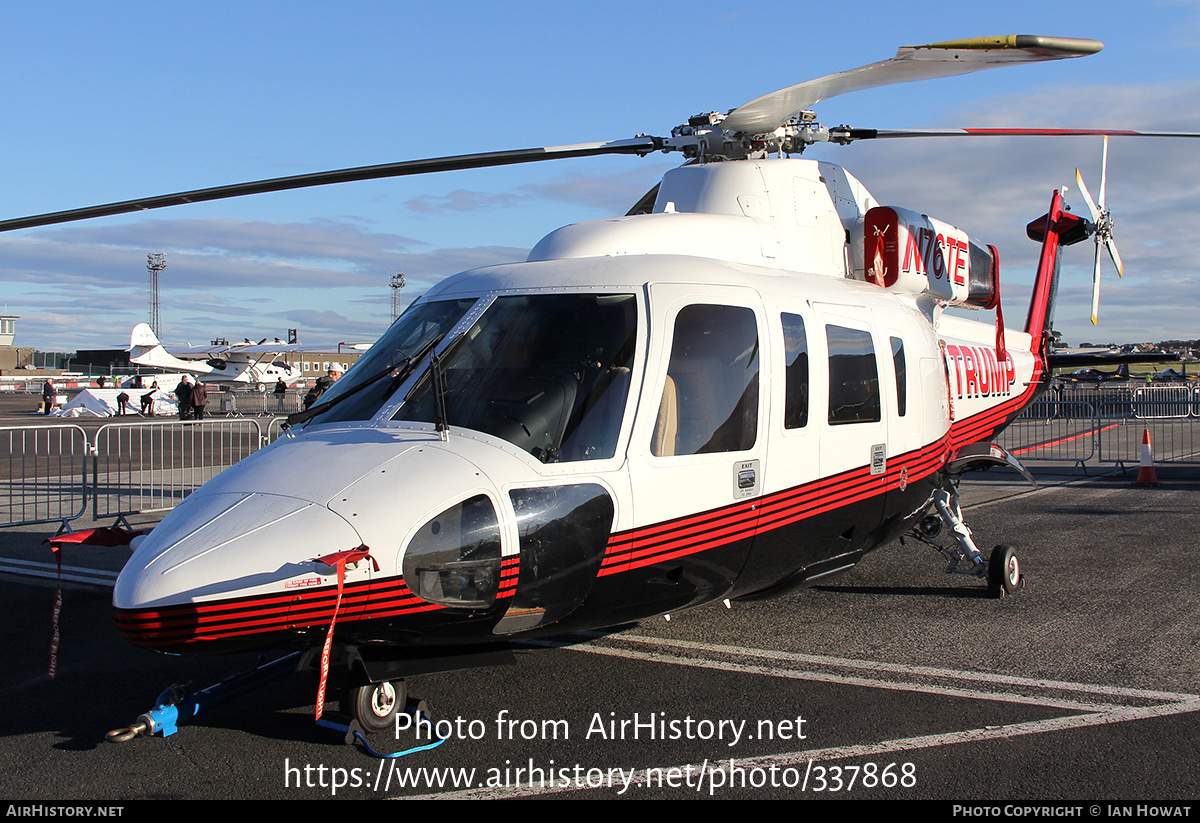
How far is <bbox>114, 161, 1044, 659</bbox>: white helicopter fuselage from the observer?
378 centimetres

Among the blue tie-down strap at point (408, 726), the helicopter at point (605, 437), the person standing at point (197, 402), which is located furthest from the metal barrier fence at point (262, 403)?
the blue tie-down strap at point (408, 726)

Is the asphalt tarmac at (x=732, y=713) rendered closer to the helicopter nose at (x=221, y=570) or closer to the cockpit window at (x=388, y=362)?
the helicopter nose at (x=221, y=570)

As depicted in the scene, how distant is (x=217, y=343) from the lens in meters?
60.9

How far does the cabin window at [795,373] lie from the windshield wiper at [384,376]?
2.02 meters

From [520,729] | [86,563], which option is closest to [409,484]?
[520,729]

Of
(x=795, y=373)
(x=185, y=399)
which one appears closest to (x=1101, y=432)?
(x=795, y=373)

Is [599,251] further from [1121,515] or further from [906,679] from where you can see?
[1121,515]

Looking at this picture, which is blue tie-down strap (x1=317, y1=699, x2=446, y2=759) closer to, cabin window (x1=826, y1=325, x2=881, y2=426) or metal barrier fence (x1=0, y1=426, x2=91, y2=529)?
cabin window (x1=826, y1=325, x2=881, y2=426)

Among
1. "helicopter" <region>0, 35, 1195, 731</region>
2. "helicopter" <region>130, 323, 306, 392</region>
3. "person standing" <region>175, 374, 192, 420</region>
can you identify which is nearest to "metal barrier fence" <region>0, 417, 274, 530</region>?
"helicopter" <region>0, 35, 1195, 731</region>

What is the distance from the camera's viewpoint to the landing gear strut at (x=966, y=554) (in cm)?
732

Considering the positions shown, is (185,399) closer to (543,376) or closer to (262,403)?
(262,403)

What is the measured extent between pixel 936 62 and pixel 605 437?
284 centimetres

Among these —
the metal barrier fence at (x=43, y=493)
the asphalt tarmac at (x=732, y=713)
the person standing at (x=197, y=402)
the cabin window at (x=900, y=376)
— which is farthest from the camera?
the person standing at (x=197, y=402)

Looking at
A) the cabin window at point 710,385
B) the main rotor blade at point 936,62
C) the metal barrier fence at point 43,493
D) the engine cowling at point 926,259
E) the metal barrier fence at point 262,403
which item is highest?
the main rotor blade at point 936,62
